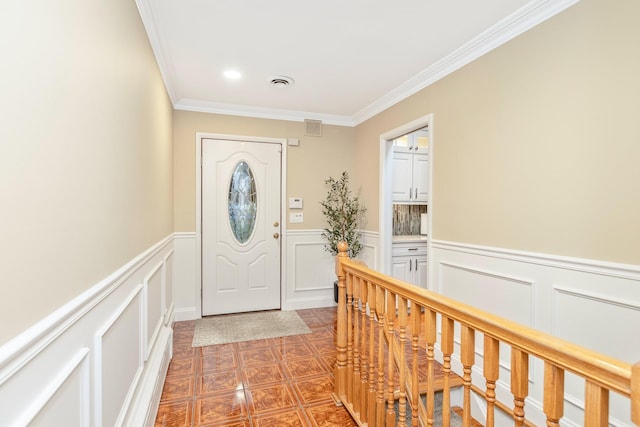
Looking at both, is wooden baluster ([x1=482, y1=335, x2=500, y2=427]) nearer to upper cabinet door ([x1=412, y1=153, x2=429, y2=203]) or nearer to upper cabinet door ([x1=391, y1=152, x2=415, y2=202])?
upper cabinet door ([x1=391, y1=152, x2=415, y2=202])

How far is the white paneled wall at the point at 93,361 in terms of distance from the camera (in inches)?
27.7

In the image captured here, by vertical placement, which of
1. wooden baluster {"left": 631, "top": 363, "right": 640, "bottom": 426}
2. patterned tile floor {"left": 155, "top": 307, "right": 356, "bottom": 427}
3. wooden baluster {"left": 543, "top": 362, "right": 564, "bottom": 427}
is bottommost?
patterned tile floor {"left": 155, "top": 307, "right": 356, "bottom": 427}

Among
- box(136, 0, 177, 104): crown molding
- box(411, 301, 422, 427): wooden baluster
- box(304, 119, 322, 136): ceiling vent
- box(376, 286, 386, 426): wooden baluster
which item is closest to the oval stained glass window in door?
box(304, 119, 322, 136): ceiling vent

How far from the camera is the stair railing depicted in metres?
0.75

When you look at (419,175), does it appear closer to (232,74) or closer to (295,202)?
(295,202)

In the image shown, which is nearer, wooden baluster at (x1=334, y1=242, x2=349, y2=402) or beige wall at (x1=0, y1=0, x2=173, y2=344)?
beige wall at (x1=0, y1=0, x2=173, y2=344)

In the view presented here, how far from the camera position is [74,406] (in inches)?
38.5

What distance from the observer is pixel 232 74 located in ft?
9.51

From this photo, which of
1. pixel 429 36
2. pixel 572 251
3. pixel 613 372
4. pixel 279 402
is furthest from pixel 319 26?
pixel 279 402

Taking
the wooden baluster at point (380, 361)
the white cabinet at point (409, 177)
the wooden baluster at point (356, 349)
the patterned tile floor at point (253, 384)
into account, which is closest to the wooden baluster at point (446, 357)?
the wooden baluster at point (380, 361)

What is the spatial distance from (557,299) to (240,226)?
3.14m

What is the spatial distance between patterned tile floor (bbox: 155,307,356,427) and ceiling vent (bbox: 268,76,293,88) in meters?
2.50

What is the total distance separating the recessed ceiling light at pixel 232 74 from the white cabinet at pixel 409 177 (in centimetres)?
219

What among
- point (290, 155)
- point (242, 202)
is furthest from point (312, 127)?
point (242, 202)
